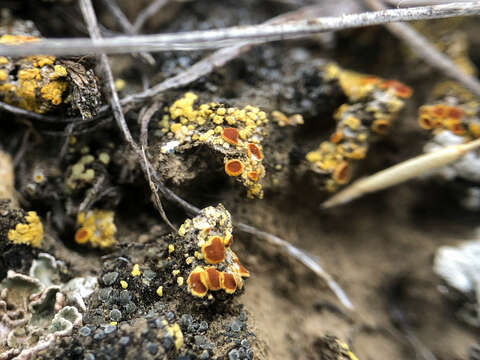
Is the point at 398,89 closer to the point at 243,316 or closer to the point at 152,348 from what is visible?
the point at 243,316

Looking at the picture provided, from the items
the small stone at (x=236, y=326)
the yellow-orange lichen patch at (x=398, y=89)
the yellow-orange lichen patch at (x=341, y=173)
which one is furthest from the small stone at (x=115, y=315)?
the yellow-orange lichen patch at (x=398, y=89)

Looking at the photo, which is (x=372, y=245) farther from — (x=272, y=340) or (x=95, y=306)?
(x=95, y=306)

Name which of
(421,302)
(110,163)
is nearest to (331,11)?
(110,163)

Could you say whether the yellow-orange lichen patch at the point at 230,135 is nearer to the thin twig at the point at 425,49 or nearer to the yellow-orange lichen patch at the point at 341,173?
the yellow-orange lichen patch at the point at 341,173

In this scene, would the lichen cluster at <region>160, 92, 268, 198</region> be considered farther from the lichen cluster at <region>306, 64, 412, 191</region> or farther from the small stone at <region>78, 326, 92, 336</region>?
the small stone at <region>78, 326, 92, 336</region>

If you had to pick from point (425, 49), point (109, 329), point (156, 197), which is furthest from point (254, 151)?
point (425, 49)
